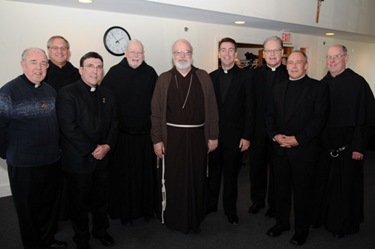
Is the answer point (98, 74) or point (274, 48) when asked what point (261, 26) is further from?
point (98, 74)

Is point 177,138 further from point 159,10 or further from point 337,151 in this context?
point 159,10

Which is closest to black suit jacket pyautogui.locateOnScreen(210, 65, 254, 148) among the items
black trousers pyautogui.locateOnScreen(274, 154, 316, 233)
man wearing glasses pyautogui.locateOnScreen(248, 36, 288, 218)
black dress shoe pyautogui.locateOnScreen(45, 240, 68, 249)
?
man wearing glasses pyautogui.locateOnScreen(248, 36, 288, 218)

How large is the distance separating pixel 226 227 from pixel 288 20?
4.07m

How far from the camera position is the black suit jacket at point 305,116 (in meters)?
2.58

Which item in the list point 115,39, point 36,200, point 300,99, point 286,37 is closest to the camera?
point 36,200

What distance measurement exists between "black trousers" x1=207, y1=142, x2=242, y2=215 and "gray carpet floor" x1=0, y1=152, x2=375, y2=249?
0.80ft

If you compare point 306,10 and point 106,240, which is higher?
point 306,10

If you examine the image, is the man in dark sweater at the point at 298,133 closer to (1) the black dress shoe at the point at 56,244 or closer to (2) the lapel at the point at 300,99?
(2) the lapel at the point at 300,99

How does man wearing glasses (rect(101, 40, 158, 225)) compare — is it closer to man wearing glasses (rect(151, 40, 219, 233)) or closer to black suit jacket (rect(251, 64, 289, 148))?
man wearing glasses (rect(151, 40, 219, 233))

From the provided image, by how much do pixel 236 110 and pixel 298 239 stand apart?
4.42 ft

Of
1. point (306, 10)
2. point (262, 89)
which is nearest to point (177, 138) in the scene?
point (262, 89)

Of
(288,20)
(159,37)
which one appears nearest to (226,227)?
(159,37)

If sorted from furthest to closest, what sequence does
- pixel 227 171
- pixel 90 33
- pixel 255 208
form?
pixel 90 33, pixel 255 208, pixel 227 171

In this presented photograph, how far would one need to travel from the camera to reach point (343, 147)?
2.85m
